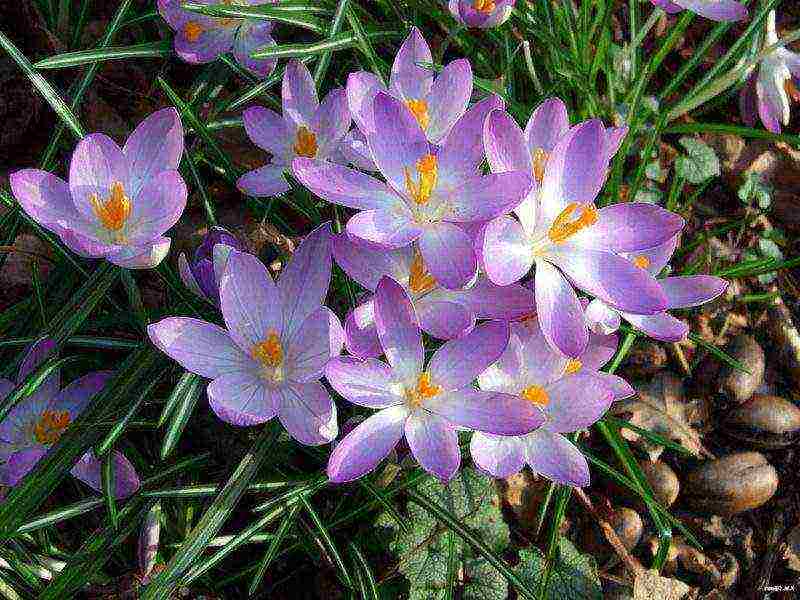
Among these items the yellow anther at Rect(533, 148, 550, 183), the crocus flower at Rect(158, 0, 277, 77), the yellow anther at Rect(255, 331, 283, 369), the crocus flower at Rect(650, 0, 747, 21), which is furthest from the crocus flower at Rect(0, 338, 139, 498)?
the crocus flower at Rect(650, 0, 747, 21)

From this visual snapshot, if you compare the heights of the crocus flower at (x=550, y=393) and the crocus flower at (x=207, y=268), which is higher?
the crocus flower at (x=207, y=268)

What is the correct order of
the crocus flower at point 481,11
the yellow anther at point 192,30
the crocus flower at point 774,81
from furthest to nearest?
the crocus flower at point 774,81 → the yellow anther at point 192,30 → the crocus flower at point 481,11

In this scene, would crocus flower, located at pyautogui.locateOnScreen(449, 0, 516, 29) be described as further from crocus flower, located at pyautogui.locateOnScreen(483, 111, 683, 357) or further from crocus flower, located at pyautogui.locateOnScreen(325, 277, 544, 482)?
crocus flower, located at pyautogui.locateOnScreen(325, 277, 544, 482)

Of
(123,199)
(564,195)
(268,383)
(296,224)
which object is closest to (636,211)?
(564,195)

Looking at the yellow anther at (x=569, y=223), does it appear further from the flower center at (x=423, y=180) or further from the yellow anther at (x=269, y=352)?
the yellow anther at (x=269, y=352)

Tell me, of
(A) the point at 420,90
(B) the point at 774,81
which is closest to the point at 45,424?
(A) the point at 420,90

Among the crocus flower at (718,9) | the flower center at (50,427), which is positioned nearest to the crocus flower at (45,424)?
the flower center at (50,427)
